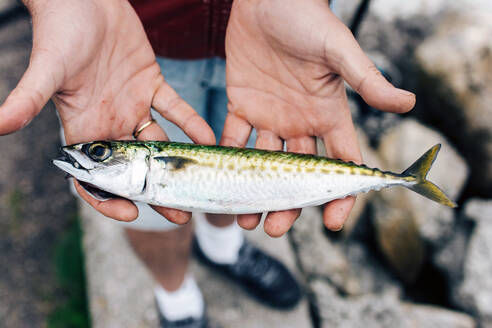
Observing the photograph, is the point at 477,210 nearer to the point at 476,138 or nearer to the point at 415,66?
the point at 476,138

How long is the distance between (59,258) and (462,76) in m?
5.32

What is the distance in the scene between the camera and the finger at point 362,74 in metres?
2.16

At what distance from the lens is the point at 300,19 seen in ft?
8.37

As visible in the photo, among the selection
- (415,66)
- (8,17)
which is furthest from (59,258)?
(415,66)

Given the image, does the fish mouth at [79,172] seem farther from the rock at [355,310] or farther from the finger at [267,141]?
the rock at [355,310]

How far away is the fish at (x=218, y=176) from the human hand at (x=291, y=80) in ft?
0.45

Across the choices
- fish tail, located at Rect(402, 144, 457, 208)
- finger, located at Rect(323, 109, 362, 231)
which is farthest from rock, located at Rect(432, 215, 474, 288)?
finger, located at Rect(323, 109, 362, 231)

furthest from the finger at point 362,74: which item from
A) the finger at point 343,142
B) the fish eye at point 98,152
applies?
the fish eye at point 98,152

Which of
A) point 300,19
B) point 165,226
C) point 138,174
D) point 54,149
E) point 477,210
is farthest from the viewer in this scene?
point 54,149

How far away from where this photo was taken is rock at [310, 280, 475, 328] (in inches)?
146

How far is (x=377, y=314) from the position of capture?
376 centimetres

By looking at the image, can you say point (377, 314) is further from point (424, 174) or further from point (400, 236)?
point (424, 174)

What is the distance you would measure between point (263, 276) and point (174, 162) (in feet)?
6.16

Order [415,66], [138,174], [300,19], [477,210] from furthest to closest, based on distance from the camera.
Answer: [415,66]
[477,210]
[300,19]
[138,174]
